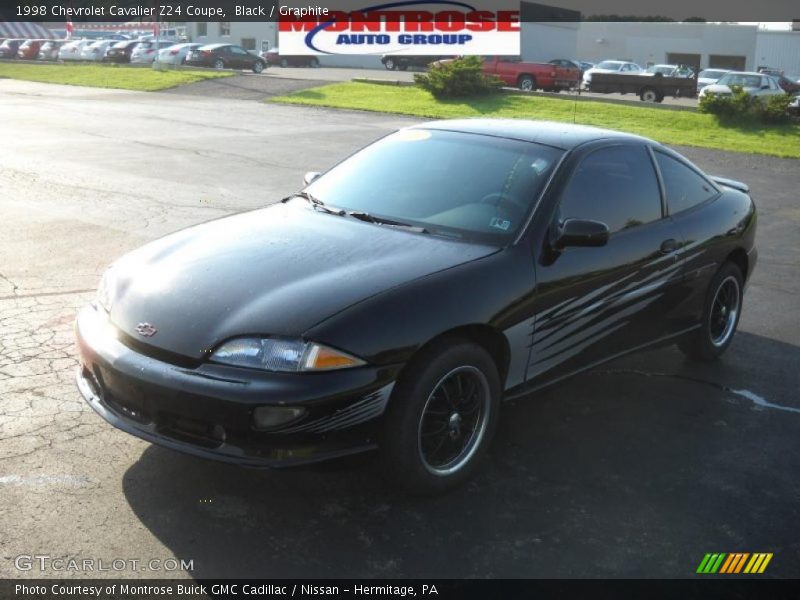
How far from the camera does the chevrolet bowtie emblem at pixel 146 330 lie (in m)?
3.99

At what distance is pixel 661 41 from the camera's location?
7269 cm

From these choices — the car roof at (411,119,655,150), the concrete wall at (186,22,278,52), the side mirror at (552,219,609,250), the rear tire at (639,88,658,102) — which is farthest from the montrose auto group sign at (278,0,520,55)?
A: the side mirror at (552,219,609,250)

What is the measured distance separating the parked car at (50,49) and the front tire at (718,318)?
167 feet

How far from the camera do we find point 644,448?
4902mm

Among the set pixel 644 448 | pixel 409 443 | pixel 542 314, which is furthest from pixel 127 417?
pixel 644 448

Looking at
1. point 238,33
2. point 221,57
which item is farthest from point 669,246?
point 238,33

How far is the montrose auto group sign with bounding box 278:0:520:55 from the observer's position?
1972 inches

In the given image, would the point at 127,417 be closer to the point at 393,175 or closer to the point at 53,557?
the point at 53,557

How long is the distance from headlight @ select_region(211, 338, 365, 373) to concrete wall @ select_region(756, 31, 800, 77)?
231ft

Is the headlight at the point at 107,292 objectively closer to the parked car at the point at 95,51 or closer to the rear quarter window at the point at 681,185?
the rear quarter window at the point at 681,185

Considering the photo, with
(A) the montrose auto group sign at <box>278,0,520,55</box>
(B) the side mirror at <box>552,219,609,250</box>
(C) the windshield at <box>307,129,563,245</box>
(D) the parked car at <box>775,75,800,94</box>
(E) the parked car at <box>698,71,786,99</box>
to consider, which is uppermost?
(A) the montrose auto group sign at <box>278,0,520,55</box>

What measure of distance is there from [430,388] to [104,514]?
1.48 meters

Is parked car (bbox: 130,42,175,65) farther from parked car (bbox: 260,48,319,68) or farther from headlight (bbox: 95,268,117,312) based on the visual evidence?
headlight (bbox: 95,268,117,312)

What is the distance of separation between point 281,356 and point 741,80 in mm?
33233
